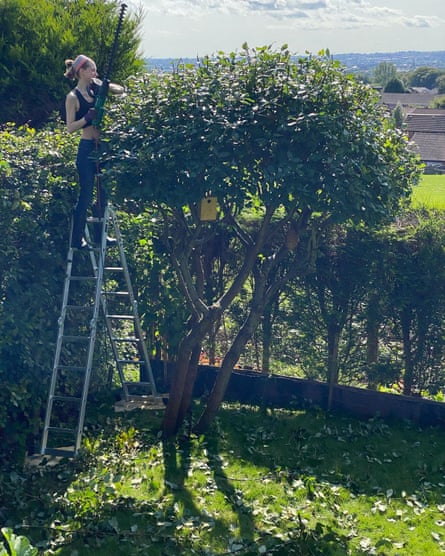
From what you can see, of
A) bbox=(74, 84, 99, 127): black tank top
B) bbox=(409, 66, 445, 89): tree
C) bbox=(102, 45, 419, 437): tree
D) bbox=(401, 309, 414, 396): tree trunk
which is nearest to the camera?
bbox=(102, 45, 419, 437): tree

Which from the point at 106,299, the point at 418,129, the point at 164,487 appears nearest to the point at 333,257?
the point at 106,299

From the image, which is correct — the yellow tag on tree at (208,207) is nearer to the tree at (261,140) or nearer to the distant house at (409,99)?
the tree at (261,140)

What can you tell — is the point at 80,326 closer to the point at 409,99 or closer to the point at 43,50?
the point at 43,50

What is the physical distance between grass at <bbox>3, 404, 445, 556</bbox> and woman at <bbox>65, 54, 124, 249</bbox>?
2390 millimetres

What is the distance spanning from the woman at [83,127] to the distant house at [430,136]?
191ft

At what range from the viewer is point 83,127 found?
7.90 meters

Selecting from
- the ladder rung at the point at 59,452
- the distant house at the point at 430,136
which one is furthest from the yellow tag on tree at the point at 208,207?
the distant house at the point at 430,136

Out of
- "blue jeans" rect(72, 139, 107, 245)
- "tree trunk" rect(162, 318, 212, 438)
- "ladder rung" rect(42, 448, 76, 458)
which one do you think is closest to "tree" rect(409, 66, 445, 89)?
"tree trunk" rect(162, 318, 212, 438)

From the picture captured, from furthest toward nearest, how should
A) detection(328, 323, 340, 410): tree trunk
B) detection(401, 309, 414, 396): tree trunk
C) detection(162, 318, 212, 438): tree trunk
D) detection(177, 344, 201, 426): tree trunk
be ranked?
detection(328, 323, 340, 410): tree trunk, detection(401, 309, 414, 396): tree trunk, detection(177, 344, 201, 426): tree trunk, detection(162, 318, 212, 438): tree trunk

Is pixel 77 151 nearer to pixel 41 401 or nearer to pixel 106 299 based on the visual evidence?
pixel 106 299

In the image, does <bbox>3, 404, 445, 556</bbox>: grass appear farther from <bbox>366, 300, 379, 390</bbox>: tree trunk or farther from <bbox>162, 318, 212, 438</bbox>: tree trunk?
<bbox>366, 300, 379, 390</bbox>: tree trunk

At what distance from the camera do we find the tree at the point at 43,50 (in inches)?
572

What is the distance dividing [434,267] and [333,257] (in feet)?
4.16

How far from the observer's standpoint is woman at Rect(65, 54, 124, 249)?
7855 millimetres
